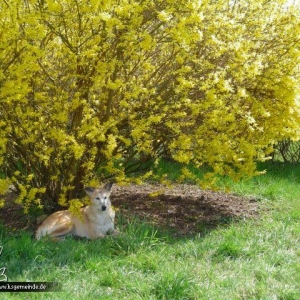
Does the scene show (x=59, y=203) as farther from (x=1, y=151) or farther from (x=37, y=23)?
(x=37, y=23)

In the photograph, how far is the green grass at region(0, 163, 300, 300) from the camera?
4.69m

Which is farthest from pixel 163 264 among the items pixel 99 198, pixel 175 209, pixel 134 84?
pixel 175 209

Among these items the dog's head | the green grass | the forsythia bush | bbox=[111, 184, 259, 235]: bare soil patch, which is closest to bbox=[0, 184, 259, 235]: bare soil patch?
bbox=[111, 184, 259, 235]: bare soil patch

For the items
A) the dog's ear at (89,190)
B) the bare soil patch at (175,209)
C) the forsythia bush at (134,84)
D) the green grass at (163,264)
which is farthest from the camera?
the bare soil patch at (175,209)

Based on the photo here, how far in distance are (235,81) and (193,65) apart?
0.53 m

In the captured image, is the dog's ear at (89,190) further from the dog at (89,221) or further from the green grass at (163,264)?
the green grass at (163,264)

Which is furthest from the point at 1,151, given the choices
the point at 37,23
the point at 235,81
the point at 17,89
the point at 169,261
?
the point at 235,81

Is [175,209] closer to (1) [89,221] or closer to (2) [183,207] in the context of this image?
(2) [183,207]

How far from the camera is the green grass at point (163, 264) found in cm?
469

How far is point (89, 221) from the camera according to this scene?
6102mm

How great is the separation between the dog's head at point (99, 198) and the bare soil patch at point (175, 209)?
660 mm

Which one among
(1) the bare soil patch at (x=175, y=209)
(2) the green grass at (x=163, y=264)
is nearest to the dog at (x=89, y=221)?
(2) the green grass at (x=163, y=264)

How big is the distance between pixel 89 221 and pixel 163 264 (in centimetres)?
120

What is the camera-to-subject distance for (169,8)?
5.36 metres
